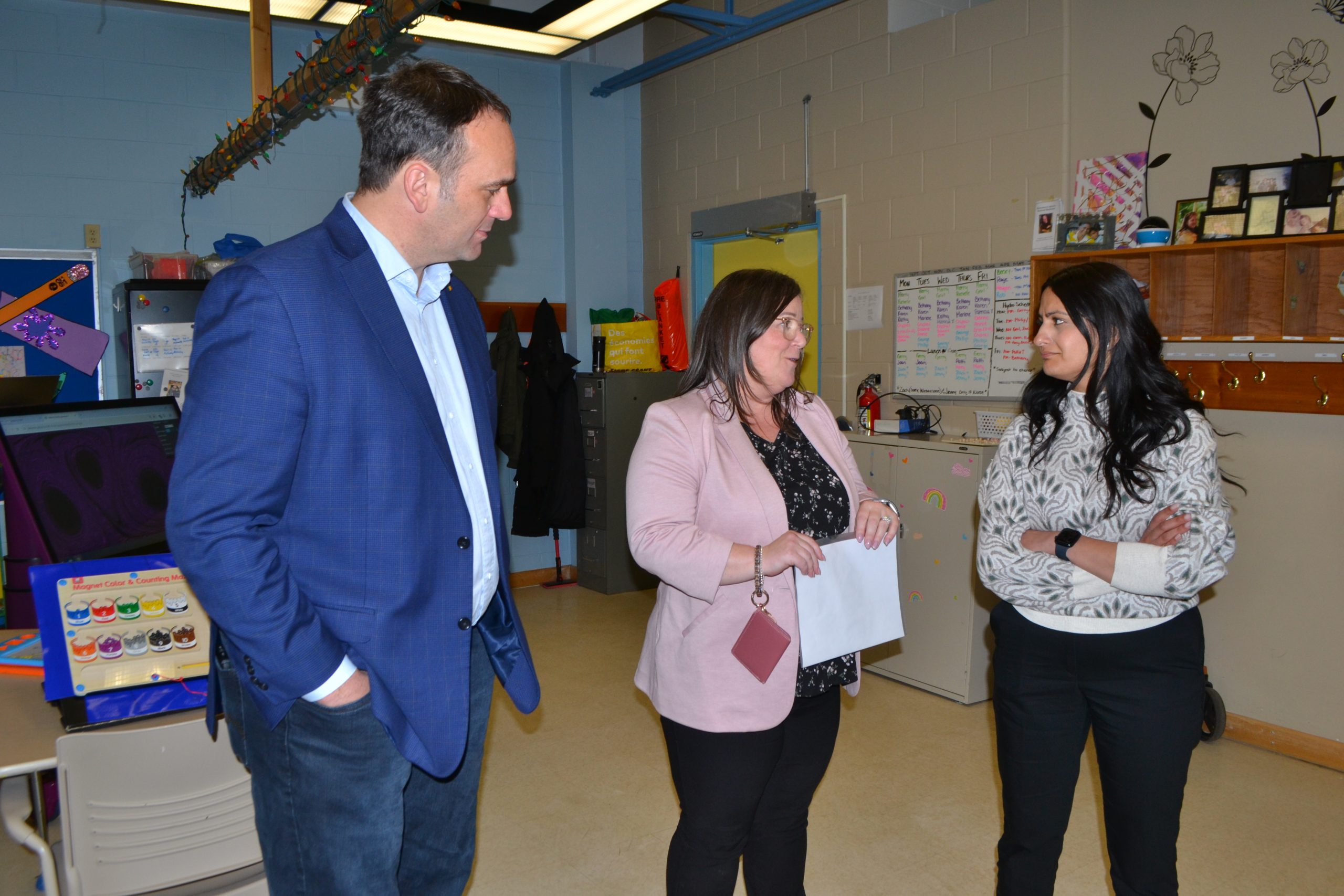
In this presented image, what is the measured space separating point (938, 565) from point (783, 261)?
7.16 feet

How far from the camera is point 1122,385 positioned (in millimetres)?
1865

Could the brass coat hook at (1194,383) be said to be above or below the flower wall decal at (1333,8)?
below

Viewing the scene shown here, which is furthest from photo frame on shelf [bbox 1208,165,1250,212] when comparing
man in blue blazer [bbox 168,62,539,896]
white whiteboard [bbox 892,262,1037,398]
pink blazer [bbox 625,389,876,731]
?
man in blue blazer [bbox 168,62,539,896]

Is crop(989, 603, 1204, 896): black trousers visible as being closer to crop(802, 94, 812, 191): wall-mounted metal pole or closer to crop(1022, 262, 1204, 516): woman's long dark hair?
crop(1022, 262, 1204, 516): woman's long dark hair

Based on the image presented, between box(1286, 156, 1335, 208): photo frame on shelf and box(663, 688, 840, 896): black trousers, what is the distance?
101 inches

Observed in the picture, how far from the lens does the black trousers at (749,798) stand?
1757 millimetres

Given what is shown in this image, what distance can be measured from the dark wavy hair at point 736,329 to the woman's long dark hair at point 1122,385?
0.58 m

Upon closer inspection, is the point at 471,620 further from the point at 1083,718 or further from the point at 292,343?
the point at 1083,718

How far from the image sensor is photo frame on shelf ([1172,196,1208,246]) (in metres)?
3.48

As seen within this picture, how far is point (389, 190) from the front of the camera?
4.64 feet

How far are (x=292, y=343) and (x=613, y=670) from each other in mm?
3456

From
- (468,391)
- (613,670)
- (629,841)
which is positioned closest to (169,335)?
(613,670)

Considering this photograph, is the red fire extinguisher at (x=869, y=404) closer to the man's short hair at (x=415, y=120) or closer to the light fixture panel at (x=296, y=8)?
the light fixture panel at (x=296, y=8)

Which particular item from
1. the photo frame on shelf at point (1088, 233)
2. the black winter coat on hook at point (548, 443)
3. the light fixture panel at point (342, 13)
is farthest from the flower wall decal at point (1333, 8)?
the black winter coat on hook at point (548, 443)
